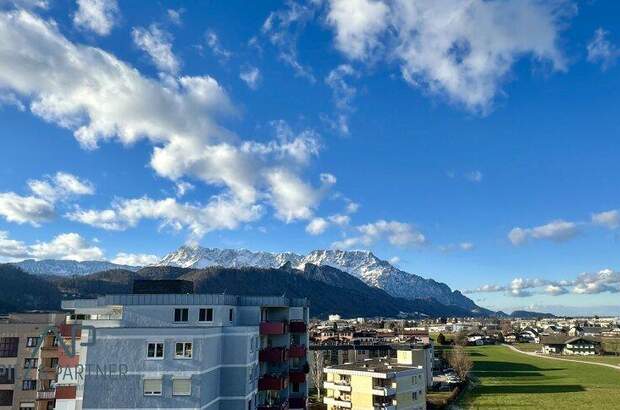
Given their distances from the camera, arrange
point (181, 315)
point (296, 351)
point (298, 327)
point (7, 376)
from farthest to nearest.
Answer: point (7, 376), point (298, 327), point (296, 351), point (181, 315)

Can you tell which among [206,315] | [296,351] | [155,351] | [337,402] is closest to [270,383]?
[296,351]

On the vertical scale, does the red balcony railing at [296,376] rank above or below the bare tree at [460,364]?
above

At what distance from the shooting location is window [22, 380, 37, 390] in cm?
7119

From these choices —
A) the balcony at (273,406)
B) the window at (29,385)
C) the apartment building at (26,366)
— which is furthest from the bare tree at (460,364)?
the window at (29,385)

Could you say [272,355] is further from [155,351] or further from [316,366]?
[316,366]

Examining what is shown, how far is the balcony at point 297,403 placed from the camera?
206 ft

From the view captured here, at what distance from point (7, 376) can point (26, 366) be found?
9.26 feet

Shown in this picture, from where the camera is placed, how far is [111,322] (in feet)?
151

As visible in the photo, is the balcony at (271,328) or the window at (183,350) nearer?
the window at (183,350)

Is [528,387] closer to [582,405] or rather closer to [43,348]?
[582,405]

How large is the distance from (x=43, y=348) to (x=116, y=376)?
37176 millimetres

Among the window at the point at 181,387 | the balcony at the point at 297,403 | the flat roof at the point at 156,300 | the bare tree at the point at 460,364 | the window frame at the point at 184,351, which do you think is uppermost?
the flat roof at the point at 156,300

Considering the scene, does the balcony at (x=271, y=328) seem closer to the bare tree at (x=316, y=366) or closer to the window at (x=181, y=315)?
the window at (x=181, y=315)

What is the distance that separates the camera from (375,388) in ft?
264
